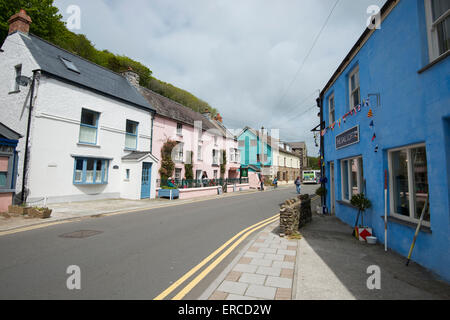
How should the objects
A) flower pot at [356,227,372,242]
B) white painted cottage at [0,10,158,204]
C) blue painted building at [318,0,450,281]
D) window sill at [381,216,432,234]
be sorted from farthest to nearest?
white painted cottage at [0,10,158,204] → flower pot at [356,227,372,242] → window sill at [381,216,432,234] → blue painted building at [318,0,450,281]

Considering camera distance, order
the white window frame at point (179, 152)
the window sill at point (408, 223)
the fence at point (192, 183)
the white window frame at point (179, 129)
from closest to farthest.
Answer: the window sill at point (408, 223) → the fence at point (192, 183) → the white window frame at point (179, 152) → the white window frame at point (179, 129)

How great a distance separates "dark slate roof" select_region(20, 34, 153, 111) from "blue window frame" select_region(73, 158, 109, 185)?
459cm

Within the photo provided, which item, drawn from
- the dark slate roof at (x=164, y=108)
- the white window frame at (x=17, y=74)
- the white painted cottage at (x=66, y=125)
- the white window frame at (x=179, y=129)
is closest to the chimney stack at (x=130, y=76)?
the dark slate roof at (x=164, y=108)

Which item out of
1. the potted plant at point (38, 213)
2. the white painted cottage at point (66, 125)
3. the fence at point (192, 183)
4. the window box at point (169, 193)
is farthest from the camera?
the fence at point (192, 183)

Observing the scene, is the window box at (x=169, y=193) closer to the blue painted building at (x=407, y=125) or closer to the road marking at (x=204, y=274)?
the road marking at (x=204, y=274)

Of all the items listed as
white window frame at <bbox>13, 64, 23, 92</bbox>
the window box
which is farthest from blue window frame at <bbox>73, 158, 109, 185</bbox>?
white window frame at <bbox>13, 64, 23, 92</bbox>

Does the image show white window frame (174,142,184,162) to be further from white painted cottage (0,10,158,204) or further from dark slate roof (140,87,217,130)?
white painted cottage (0,10,158,204)

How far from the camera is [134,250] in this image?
213 inches

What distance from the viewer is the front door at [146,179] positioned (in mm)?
16625

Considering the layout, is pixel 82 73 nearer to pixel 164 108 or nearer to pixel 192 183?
pixel 164 108

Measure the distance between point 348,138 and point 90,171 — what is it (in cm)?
1428

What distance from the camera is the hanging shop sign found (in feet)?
24.3

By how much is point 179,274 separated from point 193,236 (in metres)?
2.67

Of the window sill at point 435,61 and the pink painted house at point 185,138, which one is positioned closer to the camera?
the window sill at point 435,61
